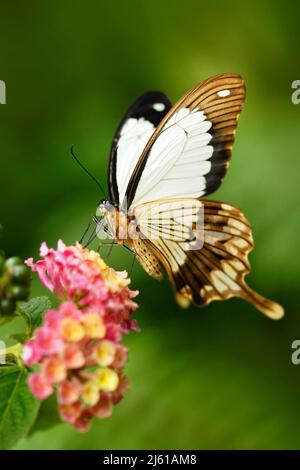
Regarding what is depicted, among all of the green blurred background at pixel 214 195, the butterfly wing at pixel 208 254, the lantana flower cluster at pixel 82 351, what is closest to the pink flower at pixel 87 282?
the lantana flower cluster at pixel 82 351

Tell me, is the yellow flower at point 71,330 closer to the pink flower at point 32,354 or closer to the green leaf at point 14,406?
the pink flower at point 32,354

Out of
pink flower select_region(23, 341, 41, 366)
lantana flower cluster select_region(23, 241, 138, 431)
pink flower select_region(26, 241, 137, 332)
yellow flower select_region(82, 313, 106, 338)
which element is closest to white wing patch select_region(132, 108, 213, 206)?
pink flower select_region(26, 241, 137, 332)

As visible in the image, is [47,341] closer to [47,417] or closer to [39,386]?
[39,386]


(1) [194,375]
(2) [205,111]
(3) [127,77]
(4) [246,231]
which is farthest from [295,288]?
(3) [127,77]

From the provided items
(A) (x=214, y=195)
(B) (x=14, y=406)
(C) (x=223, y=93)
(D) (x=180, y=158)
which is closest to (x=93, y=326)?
(B) (x=14, y=406)

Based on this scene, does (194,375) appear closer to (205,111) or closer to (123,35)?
(205,111)

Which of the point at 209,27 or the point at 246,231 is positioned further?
the point at 209,27

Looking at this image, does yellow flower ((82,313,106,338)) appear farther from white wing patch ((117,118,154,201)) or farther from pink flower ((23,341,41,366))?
white wing patch ((117,118,154,201))
